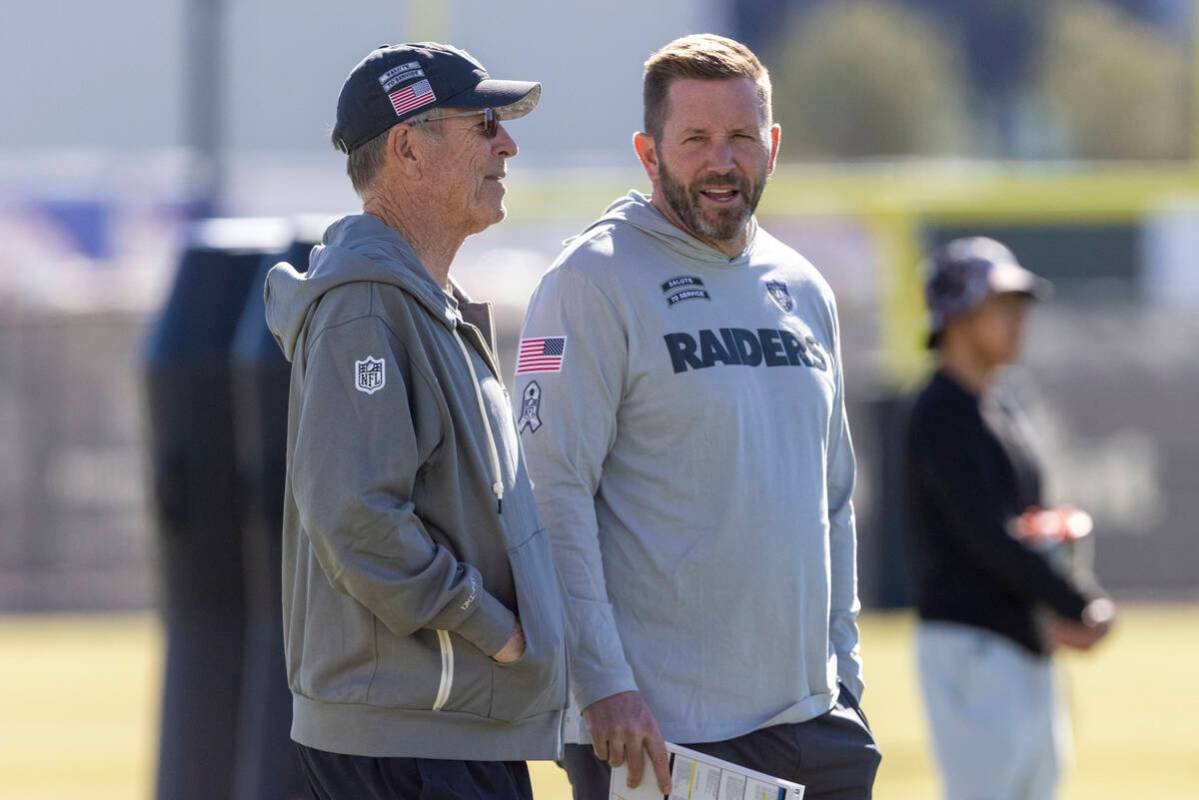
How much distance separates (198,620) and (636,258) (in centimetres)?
229

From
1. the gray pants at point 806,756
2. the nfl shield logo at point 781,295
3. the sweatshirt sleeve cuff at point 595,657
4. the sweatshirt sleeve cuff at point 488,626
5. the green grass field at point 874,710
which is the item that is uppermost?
the nfl shield logo at point 781,295

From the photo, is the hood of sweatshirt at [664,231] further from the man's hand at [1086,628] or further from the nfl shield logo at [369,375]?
the man's hand at [1086,628]

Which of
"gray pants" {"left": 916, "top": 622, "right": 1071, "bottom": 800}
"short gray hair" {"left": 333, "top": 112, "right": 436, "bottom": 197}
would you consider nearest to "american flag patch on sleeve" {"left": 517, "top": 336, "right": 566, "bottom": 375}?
"short gray hair" {"left": 333, "top": 112, "right": 436, "bottom": 197}

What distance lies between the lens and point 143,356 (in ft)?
20.0

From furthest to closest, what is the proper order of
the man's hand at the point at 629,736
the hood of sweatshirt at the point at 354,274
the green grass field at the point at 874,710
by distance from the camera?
the green grass field at the point at 874,710, the man's hand at the point at 629,736, the hood of sweatshirt at the point at 354,274

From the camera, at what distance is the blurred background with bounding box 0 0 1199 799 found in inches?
452

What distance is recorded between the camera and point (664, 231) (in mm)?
4168

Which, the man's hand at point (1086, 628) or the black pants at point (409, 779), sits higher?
the black pants at point (409, 779)

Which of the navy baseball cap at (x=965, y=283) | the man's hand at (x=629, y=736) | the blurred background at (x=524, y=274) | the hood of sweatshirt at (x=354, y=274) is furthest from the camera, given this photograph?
the blurred background at (x=524, y=274)

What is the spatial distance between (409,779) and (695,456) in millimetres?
857

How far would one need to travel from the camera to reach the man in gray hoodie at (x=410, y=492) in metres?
3.43

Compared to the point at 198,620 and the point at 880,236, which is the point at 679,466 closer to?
the point at 198,620

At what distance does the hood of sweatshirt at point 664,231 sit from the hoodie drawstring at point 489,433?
660 millimetres

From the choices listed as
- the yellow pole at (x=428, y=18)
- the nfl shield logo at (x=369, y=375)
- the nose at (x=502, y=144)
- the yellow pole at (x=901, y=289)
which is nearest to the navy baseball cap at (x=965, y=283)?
the nose at (x=502, y=144)
